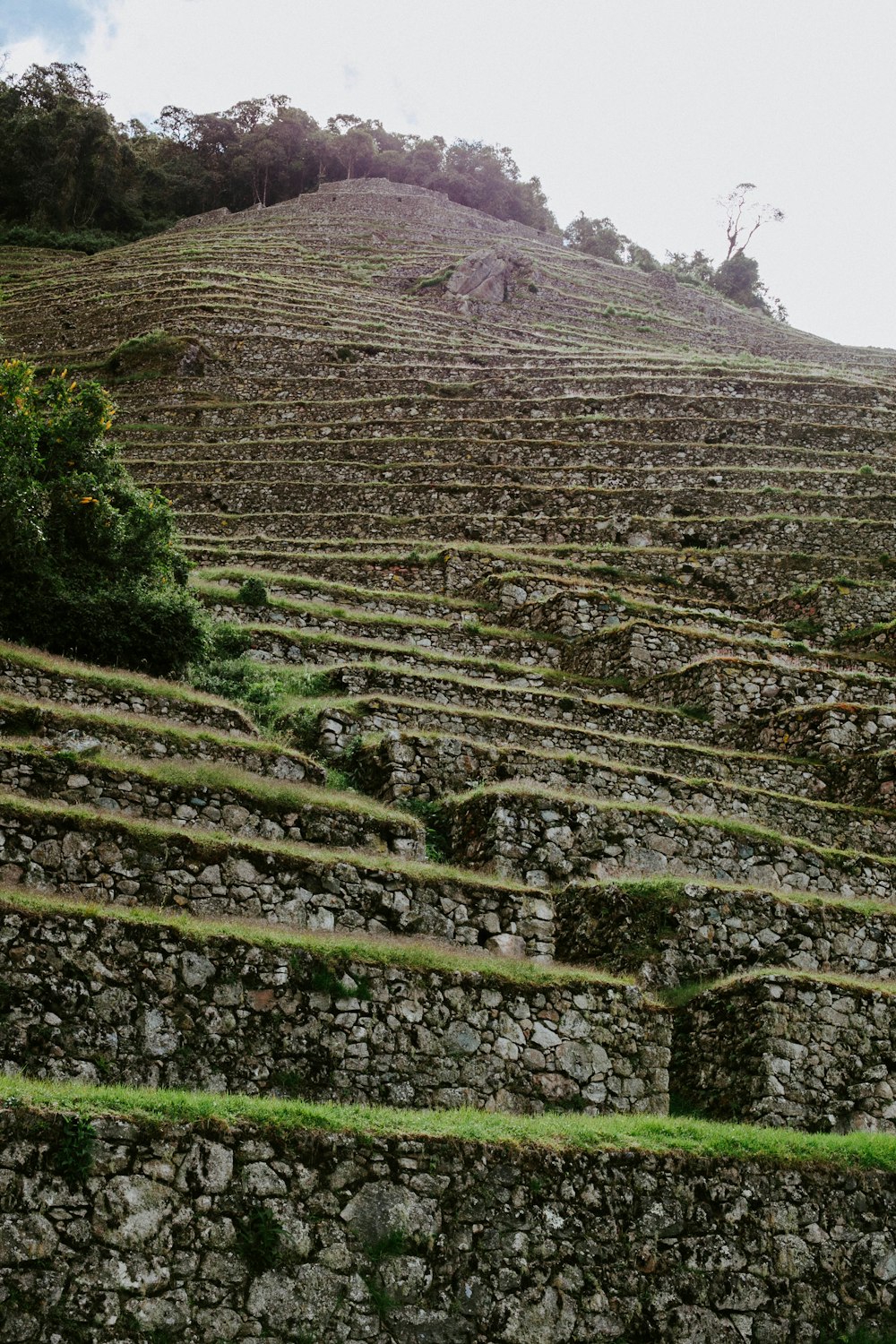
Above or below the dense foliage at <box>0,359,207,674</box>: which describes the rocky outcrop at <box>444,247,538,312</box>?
above

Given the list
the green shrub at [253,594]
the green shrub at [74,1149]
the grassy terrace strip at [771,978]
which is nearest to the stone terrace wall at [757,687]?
the grassy terrace strip at [771,978]

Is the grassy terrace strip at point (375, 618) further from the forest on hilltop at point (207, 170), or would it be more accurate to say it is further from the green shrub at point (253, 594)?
the forest on hilltop at point (207, 170)

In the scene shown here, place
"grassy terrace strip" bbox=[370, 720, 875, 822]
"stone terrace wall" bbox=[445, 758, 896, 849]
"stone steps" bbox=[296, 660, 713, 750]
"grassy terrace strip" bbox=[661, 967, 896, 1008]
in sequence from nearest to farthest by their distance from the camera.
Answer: "grassy terrace strip" bbox=[661, 967, 896, 1008] → "grassy terrace strip" bbox=[370, 720, 875, 822] → "stone terrace wall" bbox=[445, 758, 896, 849] → "stone steps" bbox=[296, 660, 713, 750]

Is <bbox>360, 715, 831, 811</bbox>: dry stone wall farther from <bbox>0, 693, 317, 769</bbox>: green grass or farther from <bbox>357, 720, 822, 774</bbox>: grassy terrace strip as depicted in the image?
<bbox>0, 693, 317, 769</bbox>: green grass

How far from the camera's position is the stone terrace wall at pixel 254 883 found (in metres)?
11.3

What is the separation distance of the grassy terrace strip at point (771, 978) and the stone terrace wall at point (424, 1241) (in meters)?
2.77

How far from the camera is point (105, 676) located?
16.1 meters

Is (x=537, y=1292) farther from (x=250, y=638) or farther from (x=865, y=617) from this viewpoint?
(x=865, y=617)

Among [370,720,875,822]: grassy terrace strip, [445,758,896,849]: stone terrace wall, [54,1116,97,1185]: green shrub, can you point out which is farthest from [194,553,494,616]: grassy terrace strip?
[54,1116,97,1185]: green shrub

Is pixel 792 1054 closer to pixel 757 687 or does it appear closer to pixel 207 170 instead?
pixel 757 687

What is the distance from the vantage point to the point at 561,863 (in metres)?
15.3

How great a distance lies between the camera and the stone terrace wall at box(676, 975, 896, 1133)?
11.8 meters

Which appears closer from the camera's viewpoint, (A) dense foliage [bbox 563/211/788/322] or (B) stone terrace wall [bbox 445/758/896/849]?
(B) stone terrace wall [bbox 445/758/896/849]

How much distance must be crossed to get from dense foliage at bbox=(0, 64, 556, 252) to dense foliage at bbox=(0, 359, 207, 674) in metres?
67.7
